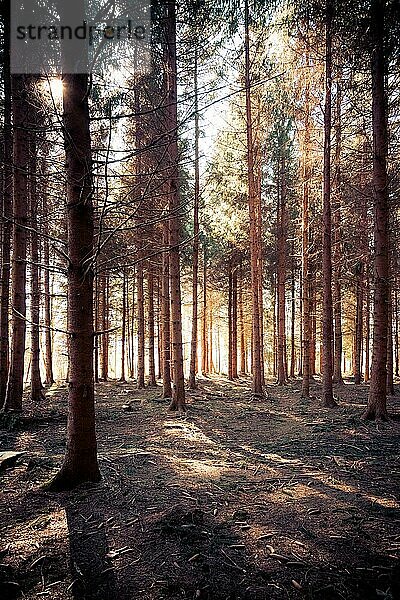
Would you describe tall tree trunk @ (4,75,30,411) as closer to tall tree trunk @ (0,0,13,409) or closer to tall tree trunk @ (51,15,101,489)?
tall tree trunk @ (0,0,13,409)

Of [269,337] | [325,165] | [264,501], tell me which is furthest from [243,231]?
[269,337]

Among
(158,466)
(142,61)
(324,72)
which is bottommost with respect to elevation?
(158,466)

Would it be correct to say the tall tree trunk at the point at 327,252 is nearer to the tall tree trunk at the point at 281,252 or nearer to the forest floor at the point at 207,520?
the forest floor at the point at 207,520

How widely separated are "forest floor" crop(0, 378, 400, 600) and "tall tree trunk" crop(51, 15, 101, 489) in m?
0.39

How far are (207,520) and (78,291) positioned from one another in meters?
2.67

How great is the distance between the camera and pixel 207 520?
13.4 feet

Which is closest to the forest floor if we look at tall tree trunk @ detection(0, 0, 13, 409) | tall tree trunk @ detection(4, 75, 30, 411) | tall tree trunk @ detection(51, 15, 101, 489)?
tall tree trunk @ detection(51, 15, 101, 489)

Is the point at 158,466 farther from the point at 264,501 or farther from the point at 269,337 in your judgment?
the point at 269,337

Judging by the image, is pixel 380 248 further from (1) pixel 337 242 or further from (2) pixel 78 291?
(2) pixel 78 291

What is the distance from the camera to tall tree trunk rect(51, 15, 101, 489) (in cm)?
477

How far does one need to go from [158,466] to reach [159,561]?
2.81 m

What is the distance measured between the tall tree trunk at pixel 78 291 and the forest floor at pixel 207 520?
15.2 inches

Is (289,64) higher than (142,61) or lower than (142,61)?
higher

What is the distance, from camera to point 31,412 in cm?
1005
